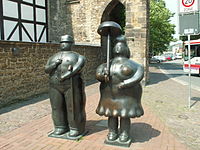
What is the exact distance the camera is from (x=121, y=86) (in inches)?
129

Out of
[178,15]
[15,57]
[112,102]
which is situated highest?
[178,15]

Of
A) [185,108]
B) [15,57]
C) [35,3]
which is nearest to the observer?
[185,108]

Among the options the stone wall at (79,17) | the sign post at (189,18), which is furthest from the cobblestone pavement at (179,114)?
the stone wall at (79,17)

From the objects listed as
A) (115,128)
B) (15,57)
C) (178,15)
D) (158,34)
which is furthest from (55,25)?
(158,34)

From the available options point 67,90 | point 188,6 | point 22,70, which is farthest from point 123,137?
point 22,70

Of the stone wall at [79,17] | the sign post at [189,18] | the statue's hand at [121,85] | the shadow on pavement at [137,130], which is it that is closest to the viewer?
the statue's hand at [121,85]

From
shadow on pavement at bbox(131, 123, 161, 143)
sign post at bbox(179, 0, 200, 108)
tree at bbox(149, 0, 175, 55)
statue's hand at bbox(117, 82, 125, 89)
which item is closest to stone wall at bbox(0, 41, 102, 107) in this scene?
shadow on pavement at bbox(131, 123, 161, 143)

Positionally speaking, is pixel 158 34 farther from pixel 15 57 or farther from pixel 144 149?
pixel 144 149

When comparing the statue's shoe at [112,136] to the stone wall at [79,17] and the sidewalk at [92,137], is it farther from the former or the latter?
the stone wall at [79,17]

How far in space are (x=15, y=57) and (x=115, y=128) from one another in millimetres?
4821

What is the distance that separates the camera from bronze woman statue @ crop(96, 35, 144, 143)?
3.31 metres

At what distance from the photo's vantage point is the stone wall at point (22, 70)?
21.8 ft

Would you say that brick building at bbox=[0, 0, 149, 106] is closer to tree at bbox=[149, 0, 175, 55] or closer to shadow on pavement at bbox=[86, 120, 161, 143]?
shadow on pavement at bbox=[86, 120, 161, 143]

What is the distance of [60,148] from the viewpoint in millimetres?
3553
